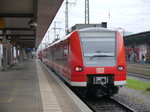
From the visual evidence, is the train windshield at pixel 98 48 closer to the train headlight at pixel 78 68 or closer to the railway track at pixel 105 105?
the train headlight at pixel 78 68

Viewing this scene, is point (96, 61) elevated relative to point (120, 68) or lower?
elevated

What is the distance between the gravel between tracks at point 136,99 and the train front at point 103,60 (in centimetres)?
73

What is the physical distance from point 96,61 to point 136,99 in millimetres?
2362

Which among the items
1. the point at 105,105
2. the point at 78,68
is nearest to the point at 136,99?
the point at 105,105

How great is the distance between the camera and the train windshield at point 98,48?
11.0 metres

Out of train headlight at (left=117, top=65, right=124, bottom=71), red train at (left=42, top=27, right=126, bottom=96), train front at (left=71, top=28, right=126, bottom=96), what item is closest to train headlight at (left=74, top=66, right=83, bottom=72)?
red train at (left=42, top=27, right=126, bottom=96)

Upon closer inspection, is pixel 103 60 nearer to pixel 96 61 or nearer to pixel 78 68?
pixel 96 61

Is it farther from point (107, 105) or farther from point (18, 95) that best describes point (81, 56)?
point (18, 95)

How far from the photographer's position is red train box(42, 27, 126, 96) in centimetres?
1079

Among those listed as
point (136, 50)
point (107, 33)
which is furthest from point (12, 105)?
point (136, 50)

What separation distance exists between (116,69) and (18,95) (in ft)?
12.1

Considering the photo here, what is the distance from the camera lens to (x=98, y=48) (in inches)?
446

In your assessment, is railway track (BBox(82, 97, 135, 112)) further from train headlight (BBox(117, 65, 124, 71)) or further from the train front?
train headlight (BBox(117, 65, 124, 71))

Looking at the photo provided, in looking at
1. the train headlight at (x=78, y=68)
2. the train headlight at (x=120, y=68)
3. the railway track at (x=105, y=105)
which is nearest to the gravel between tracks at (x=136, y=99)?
the railway track at (x=105, y=105)
